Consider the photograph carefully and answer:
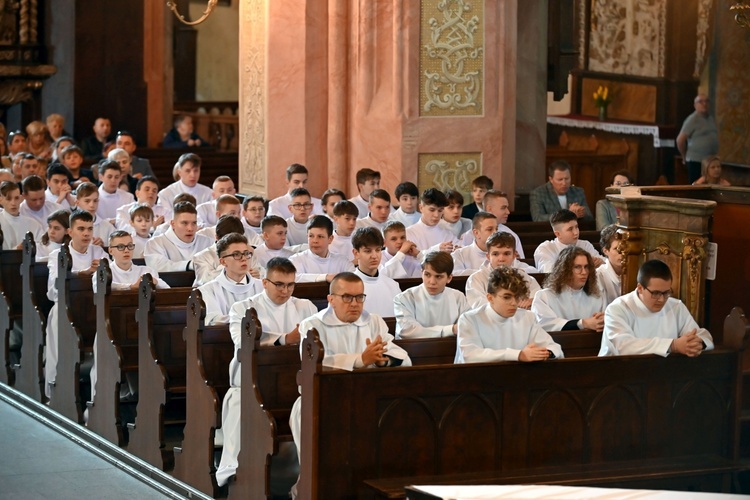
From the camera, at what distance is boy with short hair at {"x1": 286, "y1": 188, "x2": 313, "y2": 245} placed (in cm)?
1077

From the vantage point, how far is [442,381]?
19.6 ft

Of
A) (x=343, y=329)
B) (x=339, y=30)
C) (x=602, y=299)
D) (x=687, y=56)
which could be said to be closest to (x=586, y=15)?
(x=687, y=56)

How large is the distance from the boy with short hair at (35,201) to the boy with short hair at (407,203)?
2817mm

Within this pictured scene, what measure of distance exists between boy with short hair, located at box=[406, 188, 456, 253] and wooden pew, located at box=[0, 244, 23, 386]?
9.68ft

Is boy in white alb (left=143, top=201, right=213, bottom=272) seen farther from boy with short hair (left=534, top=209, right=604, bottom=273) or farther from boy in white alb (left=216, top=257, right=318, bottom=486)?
boy in white alb (left=216, top=257, right=318, bottom=486)

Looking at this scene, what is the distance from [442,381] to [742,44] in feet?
37.4

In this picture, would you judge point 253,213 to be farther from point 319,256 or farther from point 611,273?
point 611,273

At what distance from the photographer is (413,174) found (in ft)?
38.9

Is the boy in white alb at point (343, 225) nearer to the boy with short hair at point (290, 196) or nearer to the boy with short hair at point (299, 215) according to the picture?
the boy with short hair at point (299, 215)

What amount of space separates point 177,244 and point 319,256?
52.0 inches

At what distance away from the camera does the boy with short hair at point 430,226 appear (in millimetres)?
10461

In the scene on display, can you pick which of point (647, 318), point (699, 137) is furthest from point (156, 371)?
point (699, 137)

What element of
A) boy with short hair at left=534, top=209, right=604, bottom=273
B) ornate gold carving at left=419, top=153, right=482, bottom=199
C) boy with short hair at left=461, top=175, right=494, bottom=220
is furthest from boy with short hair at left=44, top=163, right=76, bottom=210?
boy with short hair at left=534, top=209, right=604, bottom=273

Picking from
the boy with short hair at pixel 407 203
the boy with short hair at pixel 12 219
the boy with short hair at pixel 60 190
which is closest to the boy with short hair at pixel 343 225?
the boy with short hair at pixel 407 203
